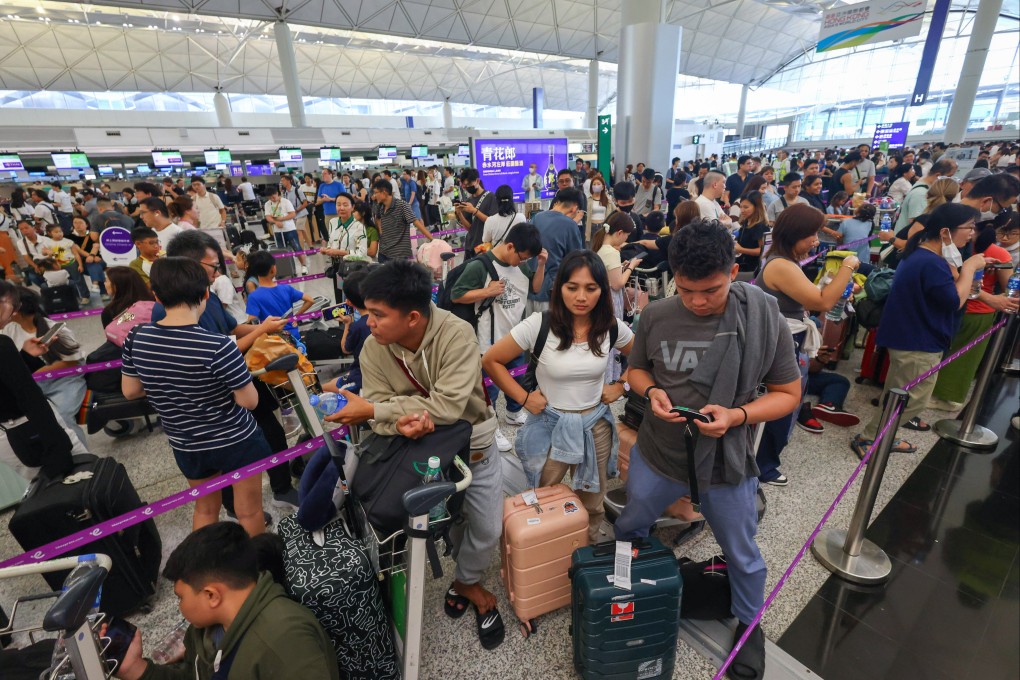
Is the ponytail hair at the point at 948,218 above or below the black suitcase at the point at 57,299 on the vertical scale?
above

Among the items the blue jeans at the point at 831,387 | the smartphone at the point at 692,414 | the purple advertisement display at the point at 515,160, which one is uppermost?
the purple advertisement display at the point at 515,160

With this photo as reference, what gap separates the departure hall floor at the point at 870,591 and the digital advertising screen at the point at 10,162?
19.0 metres

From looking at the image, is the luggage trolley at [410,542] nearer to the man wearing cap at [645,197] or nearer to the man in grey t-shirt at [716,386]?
the man in grey t-shirt at [716,386]

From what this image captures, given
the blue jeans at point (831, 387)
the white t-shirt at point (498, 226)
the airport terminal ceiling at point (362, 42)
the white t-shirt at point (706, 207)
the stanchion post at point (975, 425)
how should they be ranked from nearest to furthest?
the stanchion post at point (975, 425) < the blue jeans at point (831, 387) < the white t-shirt at point (498, 226) < the white t-shirt at point (706, 207) < the airport terminal ceiling at point (362, 42)

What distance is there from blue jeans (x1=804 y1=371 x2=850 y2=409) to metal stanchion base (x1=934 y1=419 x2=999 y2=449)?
717 millimetres

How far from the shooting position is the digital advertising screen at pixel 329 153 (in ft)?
65.3

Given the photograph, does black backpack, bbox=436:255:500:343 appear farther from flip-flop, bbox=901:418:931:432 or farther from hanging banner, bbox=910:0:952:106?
hanging banner, bbox=910:0:952:106

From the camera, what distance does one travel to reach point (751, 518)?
1.95 m

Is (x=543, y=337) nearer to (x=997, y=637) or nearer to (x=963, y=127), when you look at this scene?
(x=997, y=637)

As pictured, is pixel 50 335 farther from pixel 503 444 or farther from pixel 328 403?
pixel 503 444

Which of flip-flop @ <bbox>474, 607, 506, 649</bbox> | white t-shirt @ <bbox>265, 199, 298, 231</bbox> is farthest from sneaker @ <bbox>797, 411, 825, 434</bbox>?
white t-shirt @ <bbox>265, 199, 298, 231</bbox>

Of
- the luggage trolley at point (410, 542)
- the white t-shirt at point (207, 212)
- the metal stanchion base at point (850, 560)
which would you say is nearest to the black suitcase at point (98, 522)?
the luggage trolley at point (410, 542)

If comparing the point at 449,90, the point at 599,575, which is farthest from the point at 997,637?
the point at 449,90

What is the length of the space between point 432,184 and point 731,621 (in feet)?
44.9
